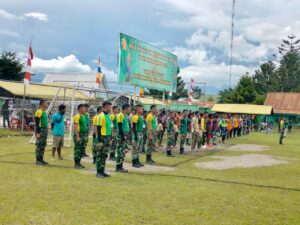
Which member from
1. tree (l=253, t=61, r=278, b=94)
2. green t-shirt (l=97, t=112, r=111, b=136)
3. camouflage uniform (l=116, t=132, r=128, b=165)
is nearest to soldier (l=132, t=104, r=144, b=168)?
camouflage uniform (l=116, t=132, r=128, b=165)

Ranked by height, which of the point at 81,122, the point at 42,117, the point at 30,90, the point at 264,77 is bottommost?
the point at 81,122

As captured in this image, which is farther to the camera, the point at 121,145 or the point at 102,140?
the point at 121,145

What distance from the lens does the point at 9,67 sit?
4066cm

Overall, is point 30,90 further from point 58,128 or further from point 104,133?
point 104,133

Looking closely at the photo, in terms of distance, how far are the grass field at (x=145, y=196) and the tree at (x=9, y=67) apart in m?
32.0

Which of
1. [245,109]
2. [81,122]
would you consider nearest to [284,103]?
[245,109]

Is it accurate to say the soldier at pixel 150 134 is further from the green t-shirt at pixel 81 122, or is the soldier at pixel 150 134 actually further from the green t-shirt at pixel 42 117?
the green t-shirt at pixel 42 117

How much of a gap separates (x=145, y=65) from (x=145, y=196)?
14.9 meters

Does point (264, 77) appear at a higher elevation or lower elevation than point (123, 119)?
higher

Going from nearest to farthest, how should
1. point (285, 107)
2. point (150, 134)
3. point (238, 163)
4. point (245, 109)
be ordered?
1. point (150, 134)
2. point (238, 163)
3. point (245, 109)
4. point (285, 107)

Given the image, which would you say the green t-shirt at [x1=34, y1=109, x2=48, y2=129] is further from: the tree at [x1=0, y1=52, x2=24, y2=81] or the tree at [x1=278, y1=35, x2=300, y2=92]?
the tree at [x1=278, y1=35, x2=300, y2=92]

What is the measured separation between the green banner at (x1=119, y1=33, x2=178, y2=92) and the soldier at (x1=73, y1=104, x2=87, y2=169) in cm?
742

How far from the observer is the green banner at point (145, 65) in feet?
61.2

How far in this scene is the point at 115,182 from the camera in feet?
28.1
